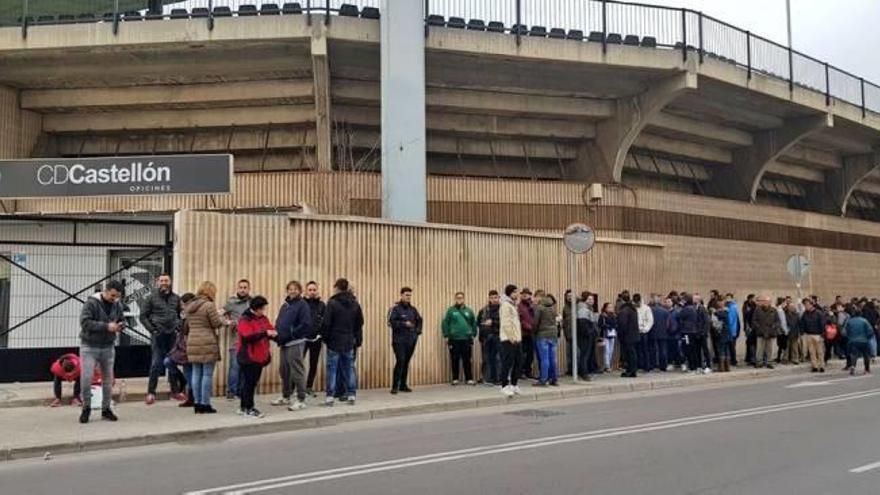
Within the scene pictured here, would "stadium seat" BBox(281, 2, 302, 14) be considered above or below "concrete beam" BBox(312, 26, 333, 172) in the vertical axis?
above

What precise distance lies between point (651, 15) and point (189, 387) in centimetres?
1500

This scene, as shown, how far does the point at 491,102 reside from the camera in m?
20.5

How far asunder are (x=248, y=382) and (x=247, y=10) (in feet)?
32.3

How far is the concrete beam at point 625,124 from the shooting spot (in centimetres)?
2025

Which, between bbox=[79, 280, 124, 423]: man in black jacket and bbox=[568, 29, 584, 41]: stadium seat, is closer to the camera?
bbox=[79, 280, 124, 423]: man in black jacket

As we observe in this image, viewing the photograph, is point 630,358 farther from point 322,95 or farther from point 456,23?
point 322,95

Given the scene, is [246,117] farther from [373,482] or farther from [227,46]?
[373,482]

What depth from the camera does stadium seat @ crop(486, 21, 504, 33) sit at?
18.3 meters

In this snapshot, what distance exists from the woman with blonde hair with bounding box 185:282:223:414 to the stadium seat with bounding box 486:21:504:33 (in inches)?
403

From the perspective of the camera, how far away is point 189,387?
37.4 feet

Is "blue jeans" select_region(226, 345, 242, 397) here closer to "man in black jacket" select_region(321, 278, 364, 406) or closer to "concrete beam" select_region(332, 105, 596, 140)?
"man in black jacket" select_region(321, 278, 364, 406)

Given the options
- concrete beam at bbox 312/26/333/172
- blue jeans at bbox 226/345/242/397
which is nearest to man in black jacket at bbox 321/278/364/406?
blue jeans at bbox 226/345/242/397

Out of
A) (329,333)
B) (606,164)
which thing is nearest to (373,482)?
(329,333)

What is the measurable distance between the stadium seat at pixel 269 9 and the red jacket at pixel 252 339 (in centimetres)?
890
